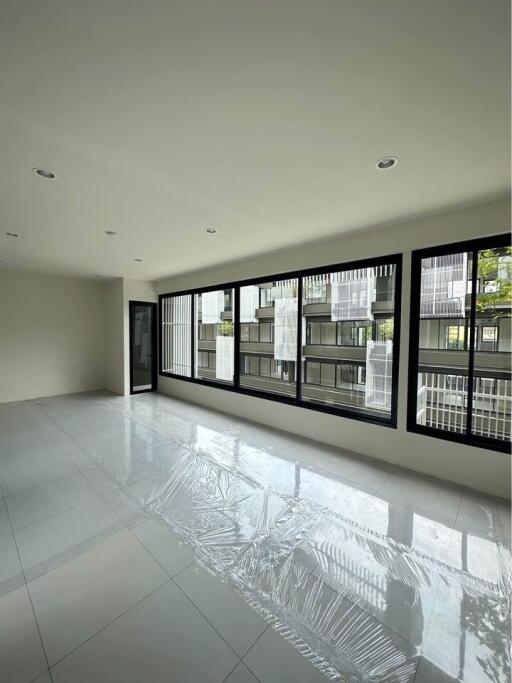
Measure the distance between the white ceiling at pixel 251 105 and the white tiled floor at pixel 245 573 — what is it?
2.60 meters

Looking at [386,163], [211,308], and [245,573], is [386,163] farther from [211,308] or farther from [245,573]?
[211,308]

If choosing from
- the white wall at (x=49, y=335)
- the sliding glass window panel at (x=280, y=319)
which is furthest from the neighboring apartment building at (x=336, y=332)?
the white wall at (x=49, y=335)

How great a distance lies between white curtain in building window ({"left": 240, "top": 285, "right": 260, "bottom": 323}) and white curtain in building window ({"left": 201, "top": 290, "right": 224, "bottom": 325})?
3.23 feet

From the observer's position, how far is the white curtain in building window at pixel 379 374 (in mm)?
3316

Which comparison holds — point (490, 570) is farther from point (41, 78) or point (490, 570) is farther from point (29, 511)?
point (41, 78)

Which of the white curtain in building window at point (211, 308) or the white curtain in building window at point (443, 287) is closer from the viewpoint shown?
the white curtain in building window at point (443, 287)

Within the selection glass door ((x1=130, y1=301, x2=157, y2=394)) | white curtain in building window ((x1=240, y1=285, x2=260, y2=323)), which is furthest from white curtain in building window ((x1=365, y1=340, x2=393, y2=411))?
glass door ((x1=130, y1=301, x2=157, y2=394))

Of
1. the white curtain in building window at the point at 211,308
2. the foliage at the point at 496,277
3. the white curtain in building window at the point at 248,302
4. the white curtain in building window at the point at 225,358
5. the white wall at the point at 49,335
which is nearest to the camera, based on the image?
the foliage at the point at 496,277

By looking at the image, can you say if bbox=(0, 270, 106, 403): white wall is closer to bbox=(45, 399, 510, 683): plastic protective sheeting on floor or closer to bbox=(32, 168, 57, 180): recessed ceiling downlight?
bbox=(45, 399, 510, 683): plastic protective sheeting on floor

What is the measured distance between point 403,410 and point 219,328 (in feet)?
12.4

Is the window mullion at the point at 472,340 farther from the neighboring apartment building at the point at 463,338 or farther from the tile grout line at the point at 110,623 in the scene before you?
the tile grout line at the point at 110,623

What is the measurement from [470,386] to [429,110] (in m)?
2.38

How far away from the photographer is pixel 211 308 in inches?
231

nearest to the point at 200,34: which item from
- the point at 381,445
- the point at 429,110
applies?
the point at 429,110
